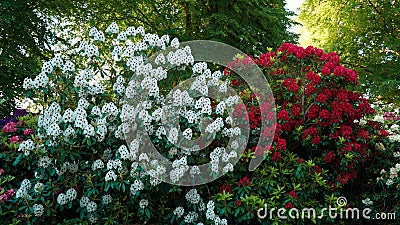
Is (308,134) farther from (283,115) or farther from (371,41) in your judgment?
(371,41)

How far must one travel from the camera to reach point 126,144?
315cm

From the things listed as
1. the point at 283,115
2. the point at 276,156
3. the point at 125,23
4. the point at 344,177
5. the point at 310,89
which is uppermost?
the point at 125,23

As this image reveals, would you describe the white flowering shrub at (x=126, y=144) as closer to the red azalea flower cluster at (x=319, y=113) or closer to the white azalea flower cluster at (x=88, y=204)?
the white azalea flower cluster at (x=88, y=204)

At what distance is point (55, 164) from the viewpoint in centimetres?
302

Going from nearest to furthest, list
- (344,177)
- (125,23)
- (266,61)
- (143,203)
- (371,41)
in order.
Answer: (143,203) < (344,177) < (266,61) < (371,41) < (125,23)

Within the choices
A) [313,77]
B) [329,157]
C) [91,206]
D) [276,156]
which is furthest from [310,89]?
[91,206]

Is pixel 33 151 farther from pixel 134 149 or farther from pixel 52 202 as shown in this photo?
pixel 134 149

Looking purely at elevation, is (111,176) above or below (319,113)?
below

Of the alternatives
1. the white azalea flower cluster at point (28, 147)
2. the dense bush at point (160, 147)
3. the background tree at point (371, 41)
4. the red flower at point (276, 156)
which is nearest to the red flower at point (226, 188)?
the dense bush at point (160, 147)

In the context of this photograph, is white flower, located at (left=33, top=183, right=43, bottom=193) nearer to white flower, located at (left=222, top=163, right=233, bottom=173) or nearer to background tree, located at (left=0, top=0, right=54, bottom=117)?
white flower, located at (left=222, top=163, right=233, bottom=173)

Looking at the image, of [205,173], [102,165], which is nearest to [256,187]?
[205,173]

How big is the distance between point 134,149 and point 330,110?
1.87 metres

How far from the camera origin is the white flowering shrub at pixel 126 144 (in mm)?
2902

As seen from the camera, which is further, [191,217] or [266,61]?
[266,61]
